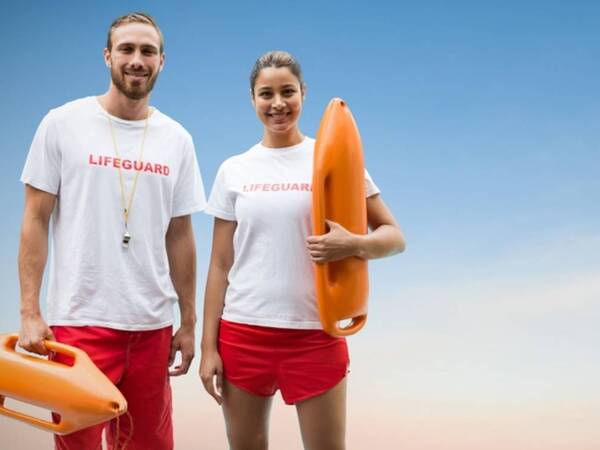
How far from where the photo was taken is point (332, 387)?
309 centimetres

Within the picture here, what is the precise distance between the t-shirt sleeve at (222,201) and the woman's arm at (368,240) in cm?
42

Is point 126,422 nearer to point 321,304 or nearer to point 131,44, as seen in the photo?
point 321,304

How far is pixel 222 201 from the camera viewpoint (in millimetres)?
3205

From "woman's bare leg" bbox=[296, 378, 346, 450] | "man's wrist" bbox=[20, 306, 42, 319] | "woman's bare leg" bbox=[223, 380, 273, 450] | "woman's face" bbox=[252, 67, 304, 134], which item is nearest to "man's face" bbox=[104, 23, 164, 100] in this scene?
"woman's face" bbox=[252, 67, 304, 134]

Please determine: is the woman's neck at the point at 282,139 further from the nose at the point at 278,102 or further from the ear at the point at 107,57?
the ear at the point at 107,57

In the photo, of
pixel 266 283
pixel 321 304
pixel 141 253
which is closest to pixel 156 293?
pixel 141 253

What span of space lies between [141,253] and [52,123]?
2.24 feet

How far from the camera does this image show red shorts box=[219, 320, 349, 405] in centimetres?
306

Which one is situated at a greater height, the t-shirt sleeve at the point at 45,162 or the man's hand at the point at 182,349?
the t-shirt sleeve at the point at 45,162

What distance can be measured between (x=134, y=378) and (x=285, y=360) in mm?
676

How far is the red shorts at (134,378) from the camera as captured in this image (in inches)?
120

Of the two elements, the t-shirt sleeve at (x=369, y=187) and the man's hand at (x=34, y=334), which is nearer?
the man's hand at (x=34, y=334)

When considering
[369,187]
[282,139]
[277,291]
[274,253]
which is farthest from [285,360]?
[282,139]

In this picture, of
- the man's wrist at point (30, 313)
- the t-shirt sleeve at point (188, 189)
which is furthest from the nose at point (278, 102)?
the man's wrist at point (30, 313)
